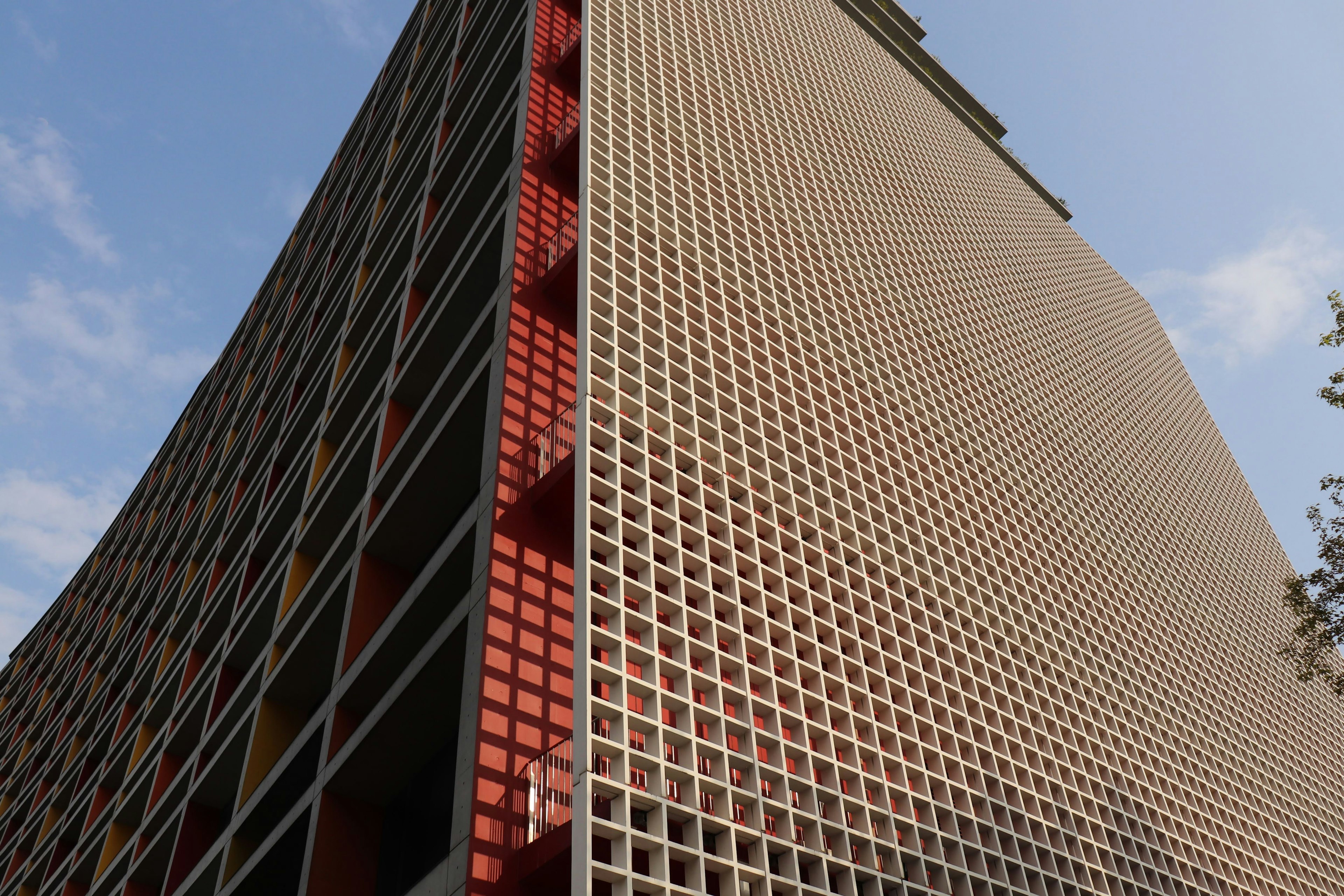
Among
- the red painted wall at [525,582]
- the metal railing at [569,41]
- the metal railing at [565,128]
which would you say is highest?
the metal railing at [569,41]

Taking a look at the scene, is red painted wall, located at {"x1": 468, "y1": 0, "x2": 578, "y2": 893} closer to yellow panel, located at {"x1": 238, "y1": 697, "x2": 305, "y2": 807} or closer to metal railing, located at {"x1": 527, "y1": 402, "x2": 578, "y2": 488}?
A: metal railing, located at {"x1": 527, "y1": 402, "x2": 578, "y2": 488}

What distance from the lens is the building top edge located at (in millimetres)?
45250

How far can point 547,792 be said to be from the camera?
35.2 feet

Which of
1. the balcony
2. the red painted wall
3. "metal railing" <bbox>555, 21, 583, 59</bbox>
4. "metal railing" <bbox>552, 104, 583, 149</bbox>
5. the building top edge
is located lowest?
the balcony

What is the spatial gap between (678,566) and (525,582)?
196 cm

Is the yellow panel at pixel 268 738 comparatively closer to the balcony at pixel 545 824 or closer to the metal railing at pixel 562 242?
the balcony at pixel 545 824

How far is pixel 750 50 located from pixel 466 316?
1369 centimetres

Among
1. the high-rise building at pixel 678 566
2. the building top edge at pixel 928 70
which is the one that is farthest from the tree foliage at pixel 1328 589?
the building top edge at pixel 928 70

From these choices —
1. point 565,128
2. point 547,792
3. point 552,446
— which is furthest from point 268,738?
point 565,128

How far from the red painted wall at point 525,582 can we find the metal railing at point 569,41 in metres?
4.64

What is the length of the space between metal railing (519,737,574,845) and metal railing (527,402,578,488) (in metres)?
3.77

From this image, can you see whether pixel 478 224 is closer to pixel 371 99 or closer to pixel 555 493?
pixel 555 493

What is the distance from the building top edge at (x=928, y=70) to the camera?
Answer: 148 feet

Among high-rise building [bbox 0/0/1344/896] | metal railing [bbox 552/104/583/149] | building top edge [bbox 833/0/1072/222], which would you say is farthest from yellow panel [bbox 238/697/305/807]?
building top edge [bbox 833/0/1072/222]
